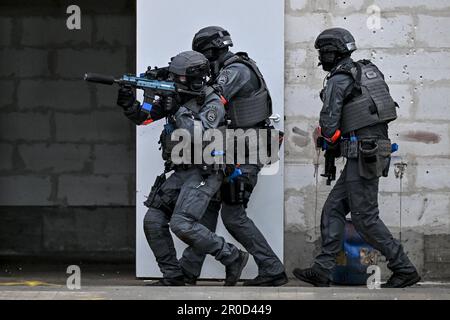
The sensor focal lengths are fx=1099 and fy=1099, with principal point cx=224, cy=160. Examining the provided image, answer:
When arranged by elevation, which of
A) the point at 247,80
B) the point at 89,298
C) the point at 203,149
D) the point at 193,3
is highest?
the point at 193,3

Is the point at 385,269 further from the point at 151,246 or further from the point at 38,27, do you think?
the point at 38,27

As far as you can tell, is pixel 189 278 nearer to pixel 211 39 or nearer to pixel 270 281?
pixel 270 281

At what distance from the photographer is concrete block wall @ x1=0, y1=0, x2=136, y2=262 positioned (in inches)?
432

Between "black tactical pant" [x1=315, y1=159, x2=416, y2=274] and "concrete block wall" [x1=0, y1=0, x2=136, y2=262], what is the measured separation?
10.3 ft

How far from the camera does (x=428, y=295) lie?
7750 mm

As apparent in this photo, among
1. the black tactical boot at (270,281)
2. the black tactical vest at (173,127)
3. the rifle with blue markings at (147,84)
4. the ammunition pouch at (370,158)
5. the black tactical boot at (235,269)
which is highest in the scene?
the rifle with blue markings at (147,84)

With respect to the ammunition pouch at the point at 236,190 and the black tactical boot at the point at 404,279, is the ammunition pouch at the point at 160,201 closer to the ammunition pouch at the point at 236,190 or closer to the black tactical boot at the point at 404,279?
the ammunition pouch at the point at 236,190

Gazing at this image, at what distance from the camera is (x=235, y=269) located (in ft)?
27.1

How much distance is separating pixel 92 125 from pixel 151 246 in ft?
9.74

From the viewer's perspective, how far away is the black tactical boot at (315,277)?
828 cm

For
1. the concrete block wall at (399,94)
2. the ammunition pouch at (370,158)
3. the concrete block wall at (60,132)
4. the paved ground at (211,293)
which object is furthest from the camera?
the concrete block wall at (60,132)

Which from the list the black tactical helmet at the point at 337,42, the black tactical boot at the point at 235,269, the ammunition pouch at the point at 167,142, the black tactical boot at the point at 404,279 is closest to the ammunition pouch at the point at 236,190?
the black tactical boot at the point at 235,269

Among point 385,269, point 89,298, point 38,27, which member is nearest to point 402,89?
point 385,269

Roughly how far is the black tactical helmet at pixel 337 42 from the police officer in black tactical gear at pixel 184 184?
896mm
